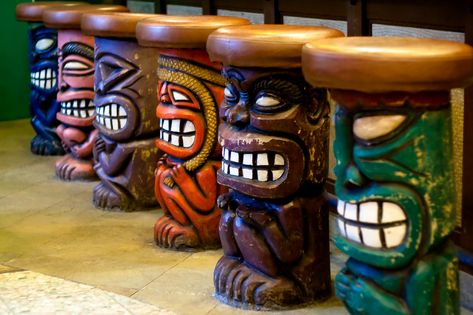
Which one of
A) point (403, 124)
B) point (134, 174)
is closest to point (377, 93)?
point (403, 124)

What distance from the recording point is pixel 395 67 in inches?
87.7

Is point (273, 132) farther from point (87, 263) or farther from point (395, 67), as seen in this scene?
point (87, 263)

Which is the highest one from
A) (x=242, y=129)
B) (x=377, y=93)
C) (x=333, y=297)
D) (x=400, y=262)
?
(x=377, y=93)

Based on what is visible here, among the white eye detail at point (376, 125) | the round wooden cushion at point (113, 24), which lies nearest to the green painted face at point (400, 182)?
the white eye detail at point (376, 125)

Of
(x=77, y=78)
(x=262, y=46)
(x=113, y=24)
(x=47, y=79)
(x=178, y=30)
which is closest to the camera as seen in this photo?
(x=262, y=46)

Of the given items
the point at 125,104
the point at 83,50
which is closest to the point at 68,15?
the point at 83,50

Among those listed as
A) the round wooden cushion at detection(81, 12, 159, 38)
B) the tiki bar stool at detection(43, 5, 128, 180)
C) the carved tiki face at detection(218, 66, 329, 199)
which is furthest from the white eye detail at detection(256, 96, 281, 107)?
the tiki bar stool at detection(43, 5, 128, 180)

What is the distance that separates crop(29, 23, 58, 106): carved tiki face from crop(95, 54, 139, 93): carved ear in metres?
1.24

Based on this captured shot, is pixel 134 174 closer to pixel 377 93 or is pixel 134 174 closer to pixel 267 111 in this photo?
pixel 267 111

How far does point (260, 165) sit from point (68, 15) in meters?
2.20

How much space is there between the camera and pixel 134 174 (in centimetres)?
407

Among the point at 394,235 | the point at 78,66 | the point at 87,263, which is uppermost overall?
the point at 78,66

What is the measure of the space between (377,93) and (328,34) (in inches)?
28.5

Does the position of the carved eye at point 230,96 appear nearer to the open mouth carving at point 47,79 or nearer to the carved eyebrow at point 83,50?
the carved eyebrow at point 83,50
